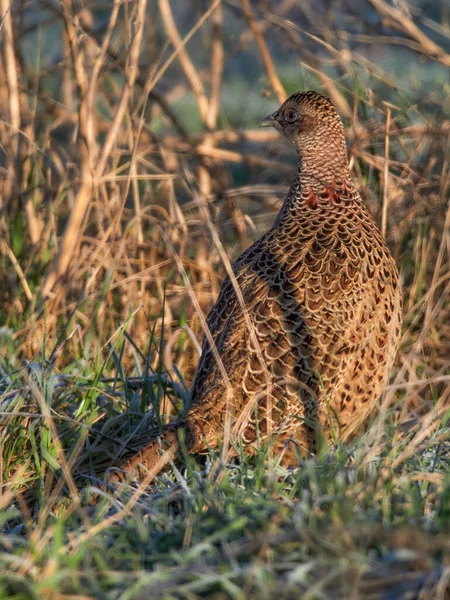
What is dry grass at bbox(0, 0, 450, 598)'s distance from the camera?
2.27 m

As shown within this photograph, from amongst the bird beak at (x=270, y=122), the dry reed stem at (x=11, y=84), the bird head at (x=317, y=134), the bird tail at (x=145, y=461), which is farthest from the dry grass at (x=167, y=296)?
the bird beak at (x=270, y=122)

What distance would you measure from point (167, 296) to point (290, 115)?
149cm

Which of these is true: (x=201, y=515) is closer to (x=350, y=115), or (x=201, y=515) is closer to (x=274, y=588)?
(x=274, y=588)

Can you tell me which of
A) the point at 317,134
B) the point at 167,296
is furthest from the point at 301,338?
the point at 167,296

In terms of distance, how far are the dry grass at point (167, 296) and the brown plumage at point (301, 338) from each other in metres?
0.22

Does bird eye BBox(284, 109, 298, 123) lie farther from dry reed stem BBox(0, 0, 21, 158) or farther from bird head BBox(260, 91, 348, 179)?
dry reed stem BBox(0, 0, 21, 158)

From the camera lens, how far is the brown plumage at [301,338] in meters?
3.30

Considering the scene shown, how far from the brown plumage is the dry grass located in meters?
0.22

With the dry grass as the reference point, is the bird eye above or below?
above

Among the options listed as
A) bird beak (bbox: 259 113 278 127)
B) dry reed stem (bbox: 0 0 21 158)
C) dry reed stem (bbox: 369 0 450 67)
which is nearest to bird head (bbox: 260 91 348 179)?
bird beak (bbox: 259 113 278 127)

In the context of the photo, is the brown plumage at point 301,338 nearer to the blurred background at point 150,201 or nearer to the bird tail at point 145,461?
the bird tail at point 145,461

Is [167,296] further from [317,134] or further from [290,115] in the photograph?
[317,134]

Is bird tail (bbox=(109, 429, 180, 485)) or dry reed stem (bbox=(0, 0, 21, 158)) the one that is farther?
dry reed stem (bbox=(0, 0, 21, 158))

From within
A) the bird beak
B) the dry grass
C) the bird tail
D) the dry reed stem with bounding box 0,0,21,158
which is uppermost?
the dry reed stem with bounding box 0,0,21,158
